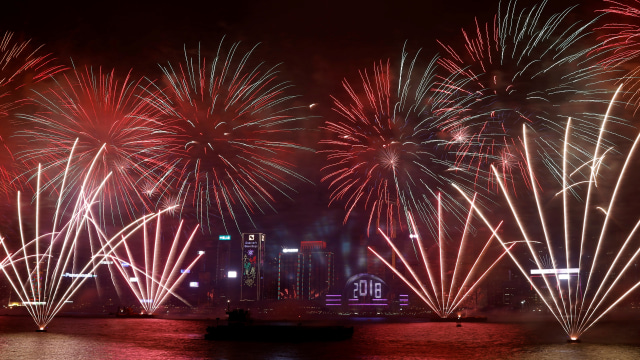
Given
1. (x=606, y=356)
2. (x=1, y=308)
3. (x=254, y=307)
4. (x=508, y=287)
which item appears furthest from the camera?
(x=508, y=287)

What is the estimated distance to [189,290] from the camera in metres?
197

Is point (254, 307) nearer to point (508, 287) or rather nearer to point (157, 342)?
point (508, 287)

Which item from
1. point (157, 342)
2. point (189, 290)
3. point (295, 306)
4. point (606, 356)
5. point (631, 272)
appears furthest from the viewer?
point (189, 290)

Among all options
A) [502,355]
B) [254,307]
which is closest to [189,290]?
[254,307]

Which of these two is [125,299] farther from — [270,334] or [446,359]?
[446,359]

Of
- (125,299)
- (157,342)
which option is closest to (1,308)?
(125,299)

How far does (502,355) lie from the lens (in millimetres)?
29688

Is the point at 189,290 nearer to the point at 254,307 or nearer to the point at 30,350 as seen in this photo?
the point at 254,307

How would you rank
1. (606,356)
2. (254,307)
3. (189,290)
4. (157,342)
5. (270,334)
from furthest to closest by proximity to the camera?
(189,290) → (254,307) → (270,334) → (157,342) → (606,356)

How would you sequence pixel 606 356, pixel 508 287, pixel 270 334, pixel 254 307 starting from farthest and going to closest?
1. pixel 508 287
2. pixel 254 307
3. pixel 270 334
4. pixel 606 356

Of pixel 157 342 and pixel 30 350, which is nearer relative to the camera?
pixel 30 350

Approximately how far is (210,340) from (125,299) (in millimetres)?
159779

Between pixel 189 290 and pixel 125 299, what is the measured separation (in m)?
21.3

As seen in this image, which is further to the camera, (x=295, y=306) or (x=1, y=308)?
(x=295, y=306)
